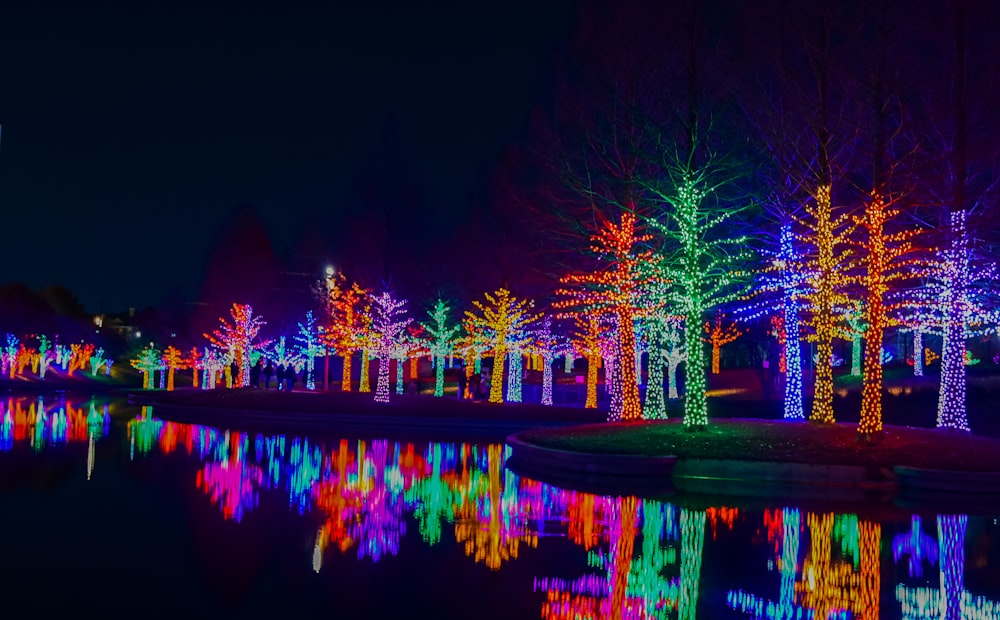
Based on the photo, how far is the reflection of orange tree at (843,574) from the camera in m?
8.23

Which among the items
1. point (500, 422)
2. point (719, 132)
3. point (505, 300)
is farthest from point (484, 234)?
point (719, 132)

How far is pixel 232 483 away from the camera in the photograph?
15.8 m

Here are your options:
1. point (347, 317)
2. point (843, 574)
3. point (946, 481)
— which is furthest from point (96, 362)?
point (843, 574)

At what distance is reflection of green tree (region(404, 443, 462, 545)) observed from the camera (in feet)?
38.5

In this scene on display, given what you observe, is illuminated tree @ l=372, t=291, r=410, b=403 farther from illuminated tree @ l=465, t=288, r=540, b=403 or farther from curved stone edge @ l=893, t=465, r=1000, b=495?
curved stone edge @ l=893, t=465, r=1000, b=495

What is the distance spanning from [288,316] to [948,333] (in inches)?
1761

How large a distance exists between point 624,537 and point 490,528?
5.78 feet

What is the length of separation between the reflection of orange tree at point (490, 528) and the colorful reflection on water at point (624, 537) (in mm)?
24

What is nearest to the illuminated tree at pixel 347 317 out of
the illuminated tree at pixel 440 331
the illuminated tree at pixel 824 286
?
the illuminated tree at pixel 440 331

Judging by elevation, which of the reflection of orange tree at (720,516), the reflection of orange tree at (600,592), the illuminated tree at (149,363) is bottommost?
the reflection of orange tree at (600,592)

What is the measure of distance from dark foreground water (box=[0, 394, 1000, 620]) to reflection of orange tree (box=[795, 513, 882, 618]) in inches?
1.3

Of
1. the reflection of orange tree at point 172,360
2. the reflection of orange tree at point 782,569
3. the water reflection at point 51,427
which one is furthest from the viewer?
the reflection of orange tree at point 172,360

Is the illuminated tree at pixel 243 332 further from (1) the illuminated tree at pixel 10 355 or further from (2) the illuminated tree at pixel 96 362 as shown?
(2) the illuminated tree at pixel 96 362

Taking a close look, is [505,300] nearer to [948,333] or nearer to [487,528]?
[948,333]
